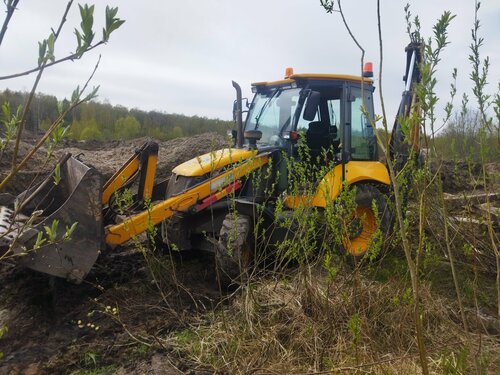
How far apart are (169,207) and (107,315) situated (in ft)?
3.96

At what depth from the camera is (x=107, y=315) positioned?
412 cm

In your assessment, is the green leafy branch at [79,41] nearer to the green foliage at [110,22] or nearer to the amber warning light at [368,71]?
the green foliage at [110,22]

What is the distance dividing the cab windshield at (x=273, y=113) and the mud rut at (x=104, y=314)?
1.67 metres

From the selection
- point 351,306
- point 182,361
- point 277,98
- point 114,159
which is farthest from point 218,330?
point 114,159

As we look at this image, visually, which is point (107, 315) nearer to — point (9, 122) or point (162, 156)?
point (9, 122)

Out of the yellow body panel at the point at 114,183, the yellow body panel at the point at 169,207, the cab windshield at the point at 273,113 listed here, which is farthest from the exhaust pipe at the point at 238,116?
the yellow body panel at the point at 114,183

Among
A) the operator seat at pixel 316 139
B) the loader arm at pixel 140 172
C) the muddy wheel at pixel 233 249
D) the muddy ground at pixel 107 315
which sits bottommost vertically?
the muddy ground at pixel 107 315

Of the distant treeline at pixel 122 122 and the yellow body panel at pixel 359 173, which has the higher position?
the distant treeline at pixel 122 122

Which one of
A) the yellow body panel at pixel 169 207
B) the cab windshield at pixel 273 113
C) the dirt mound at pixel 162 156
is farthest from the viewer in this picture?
the dirt mound at pixel 162 156

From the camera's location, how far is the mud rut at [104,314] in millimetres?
3406

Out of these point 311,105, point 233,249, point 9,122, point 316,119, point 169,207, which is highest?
point 311,105

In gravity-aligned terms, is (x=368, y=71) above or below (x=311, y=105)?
above

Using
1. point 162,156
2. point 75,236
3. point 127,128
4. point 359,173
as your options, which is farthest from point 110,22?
point 127,128

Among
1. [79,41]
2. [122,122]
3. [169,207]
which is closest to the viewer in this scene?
[79,41]
